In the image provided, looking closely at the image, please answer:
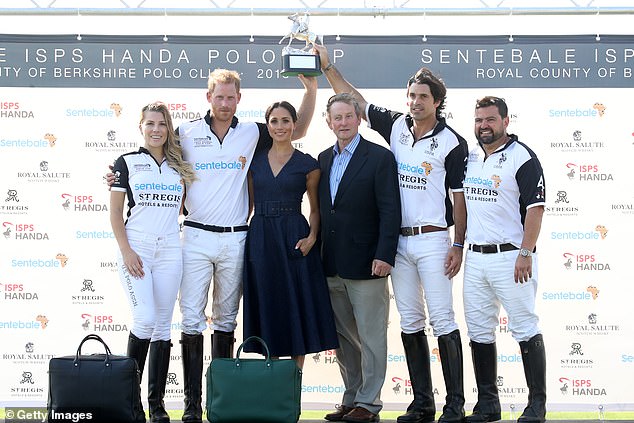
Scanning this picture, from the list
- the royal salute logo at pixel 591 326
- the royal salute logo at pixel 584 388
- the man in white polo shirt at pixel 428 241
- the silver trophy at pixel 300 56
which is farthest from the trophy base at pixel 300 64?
the royal salute logo at pixel 584 388

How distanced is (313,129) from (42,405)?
7.39 feet

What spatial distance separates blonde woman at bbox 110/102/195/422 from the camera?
4555 millimetres

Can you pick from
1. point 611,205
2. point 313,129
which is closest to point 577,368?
point 611,205

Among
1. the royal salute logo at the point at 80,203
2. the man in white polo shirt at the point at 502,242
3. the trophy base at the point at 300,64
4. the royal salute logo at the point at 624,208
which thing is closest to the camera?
the man in white polo shirt at the point at 502,242

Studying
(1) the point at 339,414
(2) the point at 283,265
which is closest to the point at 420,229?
(2) the point at 283,265

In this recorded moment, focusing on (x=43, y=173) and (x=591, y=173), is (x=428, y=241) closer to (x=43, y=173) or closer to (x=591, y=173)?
(x=591, y=173)

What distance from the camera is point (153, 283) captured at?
461 cm

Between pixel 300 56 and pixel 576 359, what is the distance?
7.73 ft

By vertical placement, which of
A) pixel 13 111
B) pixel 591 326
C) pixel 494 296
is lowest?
pixel 591 326

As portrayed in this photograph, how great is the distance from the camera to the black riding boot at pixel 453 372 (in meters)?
4.68

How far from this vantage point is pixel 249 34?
5.38 meters

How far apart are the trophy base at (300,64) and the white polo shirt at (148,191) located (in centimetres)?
84

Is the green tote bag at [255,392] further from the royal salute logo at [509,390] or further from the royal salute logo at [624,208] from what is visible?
the royal salute logo at [624,208]

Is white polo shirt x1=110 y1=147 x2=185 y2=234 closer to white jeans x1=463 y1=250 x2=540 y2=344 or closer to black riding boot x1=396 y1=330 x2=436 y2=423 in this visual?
black riding boot x1=396 y1=330 x2=436 y2=423
